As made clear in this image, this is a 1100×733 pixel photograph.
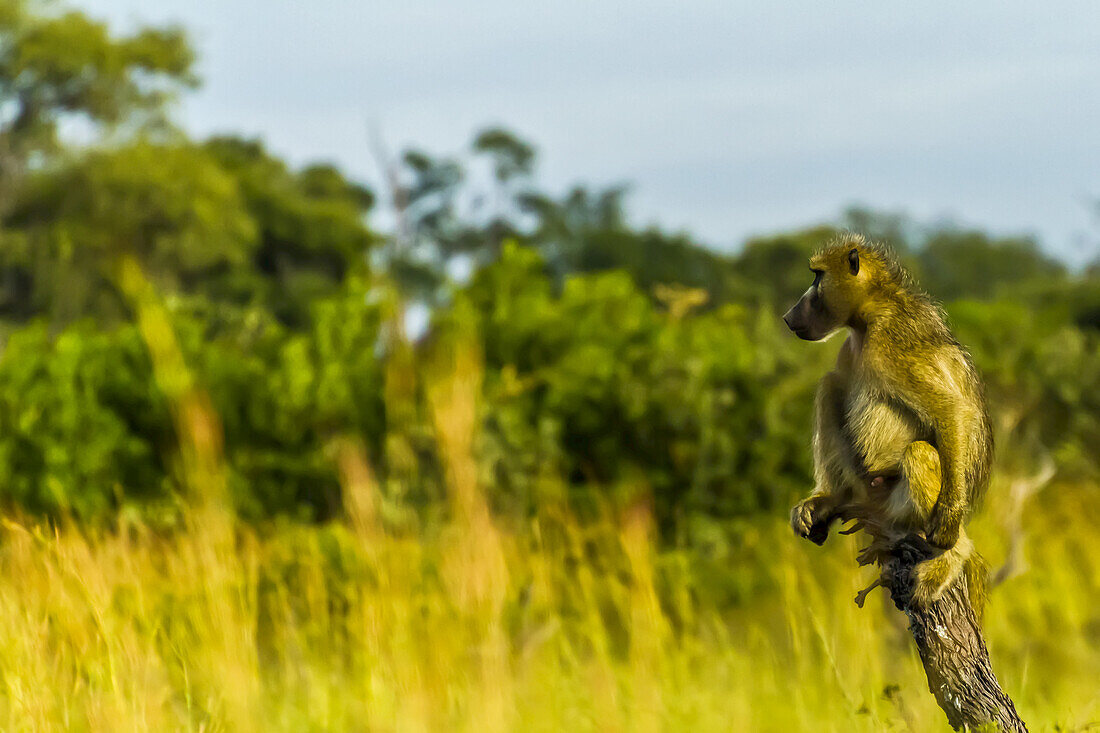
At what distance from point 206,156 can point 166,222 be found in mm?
1950

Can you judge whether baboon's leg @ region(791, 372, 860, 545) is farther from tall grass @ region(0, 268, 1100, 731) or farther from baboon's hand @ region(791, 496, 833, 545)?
tall grass @ region(0, 268, 1100, 731)

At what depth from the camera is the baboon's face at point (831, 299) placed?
2.21 m

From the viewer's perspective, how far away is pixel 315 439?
22.6ft

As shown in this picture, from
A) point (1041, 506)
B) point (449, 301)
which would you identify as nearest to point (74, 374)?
point (449, 301)

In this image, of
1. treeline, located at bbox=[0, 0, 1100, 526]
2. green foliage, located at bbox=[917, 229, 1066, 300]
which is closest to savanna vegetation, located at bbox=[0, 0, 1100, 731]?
treeline, located at bbox=[0, 0, 1100, 526]

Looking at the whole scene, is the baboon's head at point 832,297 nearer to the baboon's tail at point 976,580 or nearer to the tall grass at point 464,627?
the baboon's tail at point 976,580

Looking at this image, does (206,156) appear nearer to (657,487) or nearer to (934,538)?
(657,487)

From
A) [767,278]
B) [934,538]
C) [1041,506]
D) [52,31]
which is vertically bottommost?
[767,278]

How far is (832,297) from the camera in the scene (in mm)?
2211

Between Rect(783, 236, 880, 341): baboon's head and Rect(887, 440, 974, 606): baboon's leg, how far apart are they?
270 millimetres

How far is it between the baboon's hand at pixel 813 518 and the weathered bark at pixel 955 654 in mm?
141

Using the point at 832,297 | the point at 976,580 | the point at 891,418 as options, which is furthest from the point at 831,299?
the point at 976,580

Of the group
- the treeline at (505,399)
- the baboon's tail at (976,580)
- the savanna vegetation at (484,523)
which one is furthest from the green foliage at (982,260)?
the baboon's tail at (976,580)

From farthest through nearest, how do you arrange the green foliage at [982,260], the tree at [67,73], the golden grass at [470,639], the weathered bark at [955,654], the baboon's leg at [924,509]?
the green foliage at [982,260] → the tree at [67,73] → the golden grass at [470,639] → the weathered bark at [955,654] → the baboon's leg at [924,509]
